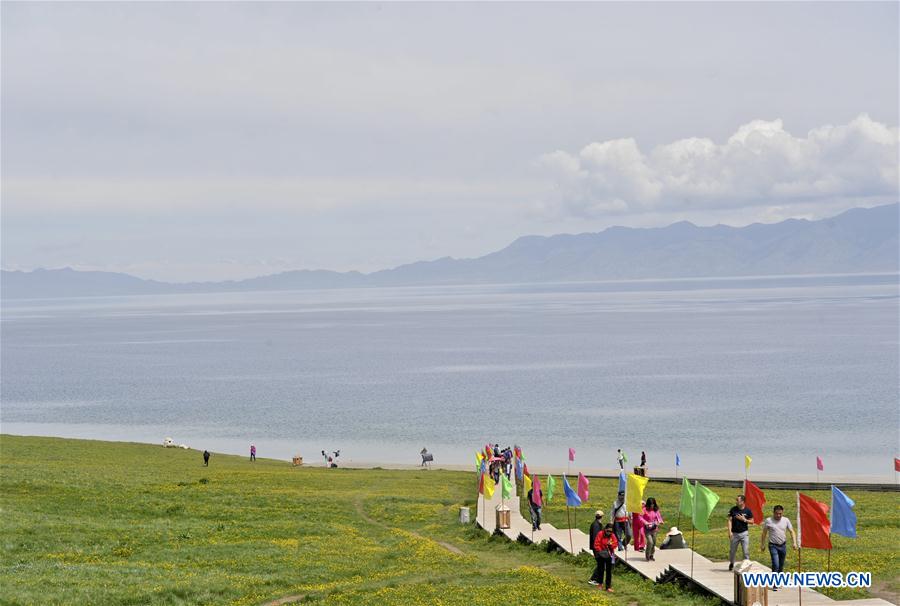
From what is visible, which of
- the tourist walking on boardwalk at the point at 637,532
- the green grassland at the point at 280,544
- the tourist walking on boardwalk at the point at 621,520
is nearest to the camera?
the green grassland at the point at 280,544

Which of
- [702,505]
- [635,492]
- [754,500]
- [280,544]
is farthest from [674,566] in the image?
[280,544]

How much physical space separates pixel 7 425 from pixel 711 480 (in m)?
99.8

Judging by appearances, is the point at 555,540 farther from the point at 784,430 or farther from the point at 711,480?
the point at 784,430

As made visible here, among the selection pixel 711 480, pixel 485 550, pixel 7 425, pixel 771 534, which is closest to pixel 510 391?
pixel 7 425

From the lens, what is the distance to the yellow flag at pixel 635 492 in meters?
30.5

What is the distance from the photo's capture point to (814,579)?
2509 centimetres

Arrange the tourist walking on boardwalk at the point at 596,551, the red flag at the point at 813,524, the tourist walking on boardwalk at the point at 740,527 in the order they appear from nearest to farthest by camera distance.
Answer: the red flag at the point at 813,524, the tourist walking on boardwalk at the point at 740,527, the tourist walking on boardwalk at the point at 596,551

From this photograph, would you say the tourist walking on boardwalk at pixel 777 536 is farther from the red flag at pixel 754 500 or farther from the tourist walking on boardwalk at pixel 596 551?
the tourist walking on boardwalk at pixel 596 551

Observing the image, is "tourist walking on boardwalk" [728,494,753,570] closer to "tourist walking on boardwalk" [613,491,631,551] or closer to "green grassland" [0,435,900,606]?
"green grassland" [0,435,900,606]

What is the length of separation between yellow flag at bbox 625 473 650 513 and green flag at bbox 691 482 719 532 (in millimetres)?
2028

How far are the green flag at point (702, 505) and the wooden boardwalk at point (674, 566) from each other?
1.31 m

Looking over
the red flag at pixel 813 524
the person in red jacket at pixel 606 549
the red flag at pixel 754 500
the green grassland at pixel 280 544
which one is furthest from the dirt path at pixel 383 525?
the red flag at pixel 813 524

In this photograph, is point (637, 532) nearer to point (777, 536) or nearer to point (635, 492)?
point (635, 492)

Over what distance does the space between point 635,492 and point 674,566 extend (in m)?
3.06
